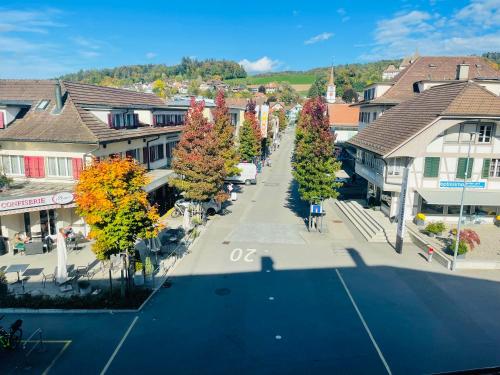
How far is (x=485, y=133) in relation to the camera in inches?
1038

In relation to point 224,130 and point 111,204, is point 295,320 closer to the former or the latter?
point 111,204

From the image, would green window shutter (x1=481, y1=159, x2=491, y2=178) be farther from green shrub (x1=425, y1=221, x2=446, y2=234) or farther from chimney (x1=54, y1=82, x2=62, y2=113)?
chimney (x1=54, y1=82, x2=62, y2=113)

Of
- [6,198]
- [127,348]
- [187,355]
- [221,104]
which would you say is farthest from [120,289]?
[221,104]

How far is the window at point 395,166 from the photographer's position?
26.9 metres

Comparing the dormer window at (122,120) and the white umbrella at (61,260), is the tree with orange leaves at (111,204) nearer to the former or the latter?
the white umbrella at (61,260)

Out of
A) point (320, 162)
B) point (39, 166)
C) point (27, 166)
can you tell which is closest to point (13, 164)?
point (27, 166)

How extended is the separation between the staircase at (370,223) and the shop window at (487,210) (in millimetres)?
6968

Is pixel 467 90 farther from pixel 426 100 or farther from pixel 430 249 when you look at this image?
pixel 430 249

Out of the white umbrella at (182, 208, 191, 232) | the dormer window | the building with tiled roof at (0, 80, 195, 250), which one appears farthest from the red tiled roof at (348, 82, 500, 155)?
the dormer window

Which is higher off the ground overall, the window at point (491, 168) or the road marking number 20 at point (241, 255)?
the window at point (491, 168)

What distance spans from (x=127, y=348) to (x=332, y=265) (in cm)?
1219

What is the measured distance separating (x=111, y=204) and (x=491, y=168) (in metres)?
26.5

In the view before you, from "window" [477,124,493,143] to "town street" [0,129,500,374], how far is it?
10764mm

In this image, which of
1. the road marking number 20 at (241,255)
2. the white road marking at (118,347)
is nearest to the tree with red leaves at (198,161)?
the road marking number 20 at (241,255)
